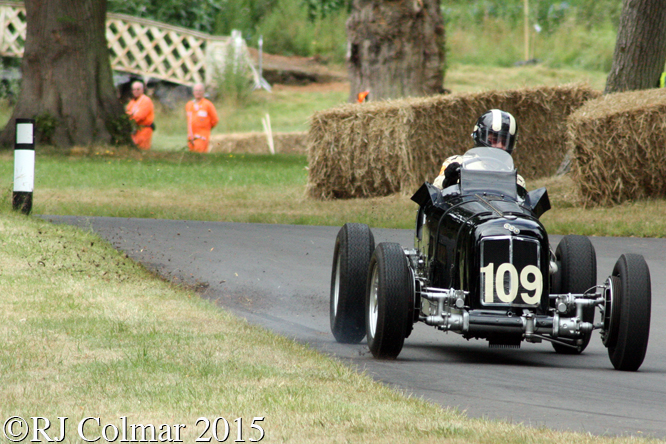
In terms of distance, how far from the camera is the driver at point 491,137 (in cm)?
701

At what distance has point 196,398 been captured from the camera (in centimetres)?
454

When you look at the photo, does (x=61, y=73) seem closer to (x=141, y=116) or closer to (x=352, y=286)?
(x=141, y=116)

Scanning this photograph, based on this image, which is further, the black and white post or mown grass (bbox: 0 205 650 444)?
the black and white post

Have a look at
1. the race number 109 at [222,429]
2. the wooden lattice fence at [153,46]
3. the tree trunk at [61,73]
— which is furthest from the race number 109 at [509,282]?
the wooden lattice fence at [153,46]

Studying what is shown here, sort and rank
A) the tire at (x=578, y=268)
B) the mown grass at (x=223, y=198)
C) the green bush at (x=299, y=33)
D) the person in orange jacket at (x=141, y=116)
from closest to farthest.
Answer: the tire at (x=578, y=268) < the mown grass at (x=223, y=198) < the person in orange jacket at (x=141, y=116) < the green bush at (x=299, y=33)

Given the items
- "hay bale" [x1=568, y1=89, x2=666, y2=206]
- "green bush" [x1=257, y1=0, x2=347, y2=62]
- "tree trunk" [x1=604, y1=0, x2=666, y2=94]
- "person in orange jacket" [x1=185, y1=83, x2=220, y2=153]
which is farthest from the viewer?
"green bush" [x1=257, y1=0, x2=347, y2=62]

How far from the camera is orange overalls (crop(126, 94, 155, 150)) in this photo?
78.1 ft

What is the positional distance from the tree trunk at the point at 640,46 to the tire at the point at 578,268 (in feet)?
33.1

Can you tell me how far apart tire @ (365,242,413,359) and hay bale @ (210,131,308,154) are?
83.5ft

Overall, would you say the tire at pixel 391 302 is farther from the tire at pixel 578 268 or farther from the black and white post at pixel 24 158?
the black and white post at pixel 24 158

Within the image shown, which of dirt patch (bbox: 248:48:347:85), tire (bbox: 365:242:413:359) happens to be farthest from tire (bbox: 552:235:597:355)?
dirt patch (bbox: 248:48:347:85)

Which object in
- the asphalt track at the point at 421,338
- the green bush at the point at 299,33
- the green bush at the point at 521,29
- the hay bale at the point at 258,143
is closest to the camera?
the asphalt track at the point at 421,338

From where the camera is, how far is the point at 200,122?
80.6 feet

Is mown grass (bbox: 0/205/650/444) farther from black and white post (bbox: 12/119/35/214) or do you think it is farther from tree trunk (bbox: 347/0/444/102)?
tree trunk (bbox: 347/0/444/102)
